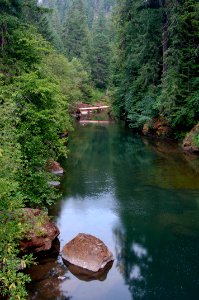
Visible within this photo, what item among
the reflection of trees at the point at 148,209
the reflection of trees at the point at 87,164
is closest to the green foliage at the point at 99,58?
the reflection of trees at the point at 87,164

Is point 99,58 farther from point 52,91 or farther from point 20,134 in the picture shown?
point 20,134

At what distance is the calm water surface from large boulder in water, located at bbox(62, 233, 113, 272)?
15.0 inches

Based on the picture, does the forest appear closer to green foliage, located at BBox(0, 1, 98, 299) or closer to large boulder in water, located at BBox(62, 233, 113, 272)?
green foliage, located at BBox(0, 1, 98, 299)

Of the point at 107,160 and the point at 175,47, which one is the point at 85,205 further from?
the point at 175,47

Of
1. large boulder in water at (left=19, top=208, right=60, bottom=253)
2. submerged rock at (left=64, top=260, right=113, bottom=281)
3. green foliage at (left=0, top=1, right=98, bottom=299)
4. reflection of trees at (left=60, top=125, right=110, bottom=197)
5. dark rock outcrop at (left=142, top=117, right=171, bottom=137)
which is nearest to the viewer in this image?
green foliage at (left=0, top=1, right=98, bottom=299)

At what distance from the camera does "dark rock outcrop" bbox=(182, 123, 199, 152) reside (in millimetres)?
28002

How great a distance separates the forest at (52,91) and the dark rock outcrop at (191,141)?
51 centimetres

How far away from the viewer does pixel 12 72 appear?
17.9 m

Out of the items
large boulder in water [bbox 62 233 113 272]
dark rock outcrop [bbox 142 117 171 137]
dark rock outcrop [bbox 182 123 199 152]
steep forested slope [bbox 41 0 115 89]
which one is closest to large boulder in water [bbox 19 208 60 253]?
large boulder in water [bbox 62 233 113 272]

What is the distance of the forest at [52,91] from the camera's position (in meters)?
9.48

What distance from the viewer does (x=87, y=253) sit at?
11.8 meters

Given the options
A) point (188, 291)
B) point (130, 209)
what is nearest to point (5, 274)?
point (188, 291)

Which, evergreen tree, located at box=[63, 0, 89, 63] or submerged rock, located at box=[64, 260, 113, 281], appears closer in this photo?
submerged rock, located at box=[64, 260, 113, 281]

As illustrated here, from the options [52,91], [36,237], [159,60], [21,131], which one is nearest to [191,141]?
[159,60]
